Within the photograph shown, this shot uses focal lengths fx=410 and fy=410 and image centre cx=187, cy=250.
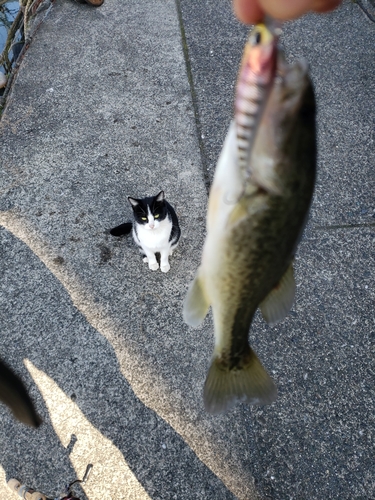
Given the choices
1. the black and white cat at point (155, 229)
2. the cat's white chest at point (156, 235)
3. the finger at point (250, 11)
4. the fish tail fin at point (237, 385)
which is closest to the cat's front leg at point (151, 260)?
the black and white cat at point (155, 229)

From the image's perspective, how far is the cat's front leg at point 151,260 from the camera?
3033mm

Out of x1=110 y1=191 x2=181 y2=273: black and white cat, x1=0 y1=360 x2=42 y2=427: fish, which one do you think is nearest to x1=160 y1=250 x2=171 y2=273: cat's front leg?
x1=110 y1=191 x2=181 y2=273: black and white cat

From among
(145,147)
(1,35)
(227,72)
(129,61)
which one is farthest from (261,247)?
(1,35)

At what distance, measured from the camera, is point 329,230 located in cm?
334

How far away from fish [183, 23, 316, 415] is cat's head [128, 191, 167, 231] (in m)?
1.35

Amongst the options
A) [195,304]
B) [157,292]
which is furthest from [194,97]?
[195,304]

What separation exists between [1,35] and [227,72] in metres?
4.29

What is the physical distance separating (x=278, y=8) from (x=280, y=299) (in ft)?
3.05

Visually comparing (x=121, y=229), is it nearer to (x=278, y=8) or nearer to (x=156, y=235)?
(x=156, y=235)

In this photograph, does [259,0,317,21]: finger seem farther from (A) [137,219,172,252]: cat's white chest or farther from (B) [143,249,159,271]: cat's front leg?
(B) [143,249,159,271]: cat's front leg

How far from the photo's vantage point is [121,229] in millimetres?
3230

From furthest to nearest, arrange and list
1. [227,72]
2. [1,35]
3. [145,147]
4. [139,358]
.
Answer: [1,35]
[227,72]
[145,147]
[139,358]

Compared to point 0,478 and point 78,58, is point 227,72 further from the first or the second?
point 0,478


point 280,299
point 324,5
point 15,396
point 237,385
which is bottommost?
point 15,396
